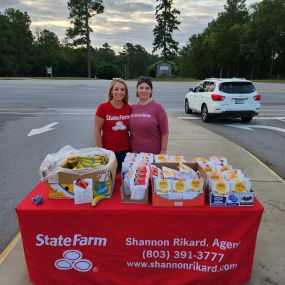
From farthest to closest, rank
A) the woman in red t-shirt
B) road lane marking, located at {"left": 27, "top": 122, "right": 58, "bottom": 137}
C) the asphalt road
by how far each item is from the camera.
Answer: road lane marking, located at {"left": 27, "top": 122, "right": 58, "bottom": 137}
the asphalt road
the woman in red t-shirt

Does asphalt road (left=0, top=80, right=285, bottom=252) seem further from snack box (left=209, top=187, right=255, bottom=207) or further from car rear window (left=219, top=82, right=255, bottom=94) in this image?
snack box (left=209, top=187, right=255, bottom=207)

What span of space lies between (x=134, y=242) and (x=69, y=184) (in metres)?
Result: 0.75

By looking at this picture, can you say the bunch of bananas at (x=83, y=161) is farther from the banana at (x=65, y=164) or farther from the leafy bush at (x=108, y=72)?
the leafy bush at (x=108, y=72)

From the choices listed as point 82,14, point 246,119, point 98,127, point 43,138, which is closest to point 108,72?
point 82,14

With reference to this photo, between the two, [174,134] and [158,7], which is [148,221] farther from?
[158,7]

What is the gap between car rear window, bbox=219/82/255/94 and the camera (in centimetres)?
1424

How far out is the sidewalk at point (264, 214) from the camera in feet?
11.8

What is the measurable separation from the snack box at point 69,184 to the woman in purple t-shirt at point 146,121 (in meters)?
1.15

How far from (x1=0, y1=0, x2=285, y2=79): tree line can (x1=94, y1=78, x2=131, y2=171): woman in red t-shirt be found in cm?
7546

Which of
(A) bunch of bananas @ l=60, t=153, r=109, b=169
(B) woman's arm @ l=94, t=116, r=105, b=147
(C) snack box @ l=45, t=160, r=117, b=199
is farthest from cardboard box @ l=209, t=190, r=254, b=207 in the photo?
(B) woman's arm @ l=94, t=116, r=105, b=147

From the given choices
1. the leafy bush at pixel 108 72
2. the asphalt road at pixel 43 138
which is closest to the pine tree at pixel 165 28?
the leafy bush at pixel 108 72

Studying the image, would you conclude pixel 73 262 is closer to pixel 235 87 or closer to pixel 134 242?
pixel 134 242

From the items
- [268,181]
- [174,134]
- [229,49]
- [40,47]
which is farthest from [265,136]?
[40,47]

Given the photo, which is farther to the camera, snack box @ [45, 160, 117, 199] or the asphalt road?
the asphalt road
